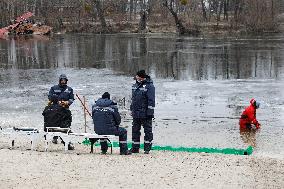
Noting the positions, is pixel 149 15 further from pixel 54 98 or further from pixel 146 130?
pixel 146 130

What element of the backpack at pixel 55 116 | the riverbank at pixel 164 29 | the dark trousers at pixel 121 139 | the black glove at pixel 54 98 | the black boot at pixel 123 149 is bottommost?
the black boot at pixel 123 149

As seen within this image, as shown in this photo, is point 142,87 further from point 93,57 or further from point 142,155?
point 93,57

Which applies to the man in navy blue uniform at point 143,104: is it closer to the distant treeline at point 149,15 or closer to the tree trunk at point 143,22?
the distant treeline at point 149,15

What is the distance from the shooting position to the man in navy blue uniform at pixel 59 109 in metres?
10.5

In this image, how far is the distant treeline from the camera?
56850mm

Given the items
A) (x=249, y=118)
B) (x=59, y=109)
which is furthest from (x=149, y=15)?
(x=59, y=109)

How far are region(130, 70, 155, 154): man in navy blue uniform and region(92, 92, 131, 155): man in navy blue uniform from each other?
0.41m

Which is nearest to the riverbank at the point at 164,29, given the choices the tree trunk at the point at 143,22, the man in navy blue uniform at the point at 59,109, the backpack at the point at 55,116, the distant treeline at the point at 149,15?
the distant treeline at the point at 149,15

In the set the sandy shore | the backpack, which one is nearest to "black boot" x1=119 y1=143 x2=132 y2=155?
the sandy shore

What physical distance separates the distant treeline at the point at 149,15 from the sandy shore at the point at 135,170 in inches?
1750

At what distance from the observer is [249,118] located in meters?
13.6

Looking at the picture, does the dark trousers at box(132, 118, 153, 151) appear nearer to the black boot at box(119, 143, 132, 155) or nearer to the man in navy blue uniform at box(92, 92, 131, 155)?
the black boot at box(119, 143, 132, 155)

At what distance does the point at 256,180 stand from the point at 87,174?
243 centimetres

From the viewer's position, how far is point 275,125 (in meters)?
14.3
